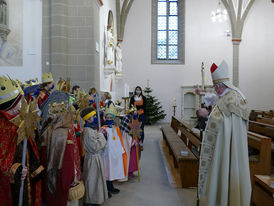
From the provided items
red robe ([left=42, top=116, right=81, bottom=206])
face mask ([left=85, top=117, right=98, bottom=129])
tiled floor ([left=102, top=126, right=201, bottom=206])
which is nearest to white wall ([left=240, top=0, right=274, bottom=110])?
tiled floor ([left=102, top=126, right=201, bottom=206])

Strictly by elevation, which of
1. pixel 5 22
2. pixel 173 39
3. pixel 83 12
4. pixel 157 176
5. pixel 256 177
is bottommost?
pixel 157 176

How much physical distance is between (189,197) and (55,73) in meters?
4.33

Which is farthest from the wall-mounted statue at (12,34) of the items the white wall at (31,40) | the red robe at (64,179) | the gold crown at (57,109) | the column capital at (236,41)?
the column capital at (236,41)

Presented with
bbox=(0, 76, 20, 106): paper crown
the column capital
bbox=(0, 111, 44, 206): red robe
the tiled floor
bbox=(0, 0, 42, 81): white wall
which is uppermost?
the column capital

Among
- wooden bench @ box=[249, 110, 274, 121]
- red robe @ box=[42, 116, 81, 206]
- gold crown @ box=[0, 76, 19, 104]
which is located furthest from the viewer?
wooden bench @ box=[249, 110, 274, 121]

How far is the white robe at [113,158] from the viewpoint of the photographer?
359 cm

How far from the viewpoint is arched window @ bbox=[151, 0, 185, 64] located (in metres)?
13.6

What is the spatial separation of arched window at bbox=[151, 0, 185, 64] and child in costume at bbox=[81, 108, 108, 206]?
36.0 feet

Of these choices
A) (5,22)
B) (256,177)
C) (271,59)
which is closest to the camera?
(256,177)

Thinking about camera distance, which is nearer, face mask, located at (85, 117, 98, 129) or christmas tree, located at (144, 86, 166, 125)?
face mask, located at (85, 117, 98, 129)

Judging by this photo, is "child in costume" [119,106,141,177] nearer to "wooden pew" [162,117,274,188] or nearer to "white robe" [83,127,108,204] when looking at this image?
"wooden pew" [162,117,274,188]

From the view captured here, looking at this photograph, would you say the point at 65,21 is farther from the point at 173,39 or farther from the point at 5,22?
the point at 173,39

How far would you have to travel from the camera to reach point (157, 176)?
4.59 metres

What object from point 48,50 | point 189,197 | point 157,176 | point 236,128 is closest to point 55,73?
point 48,50
